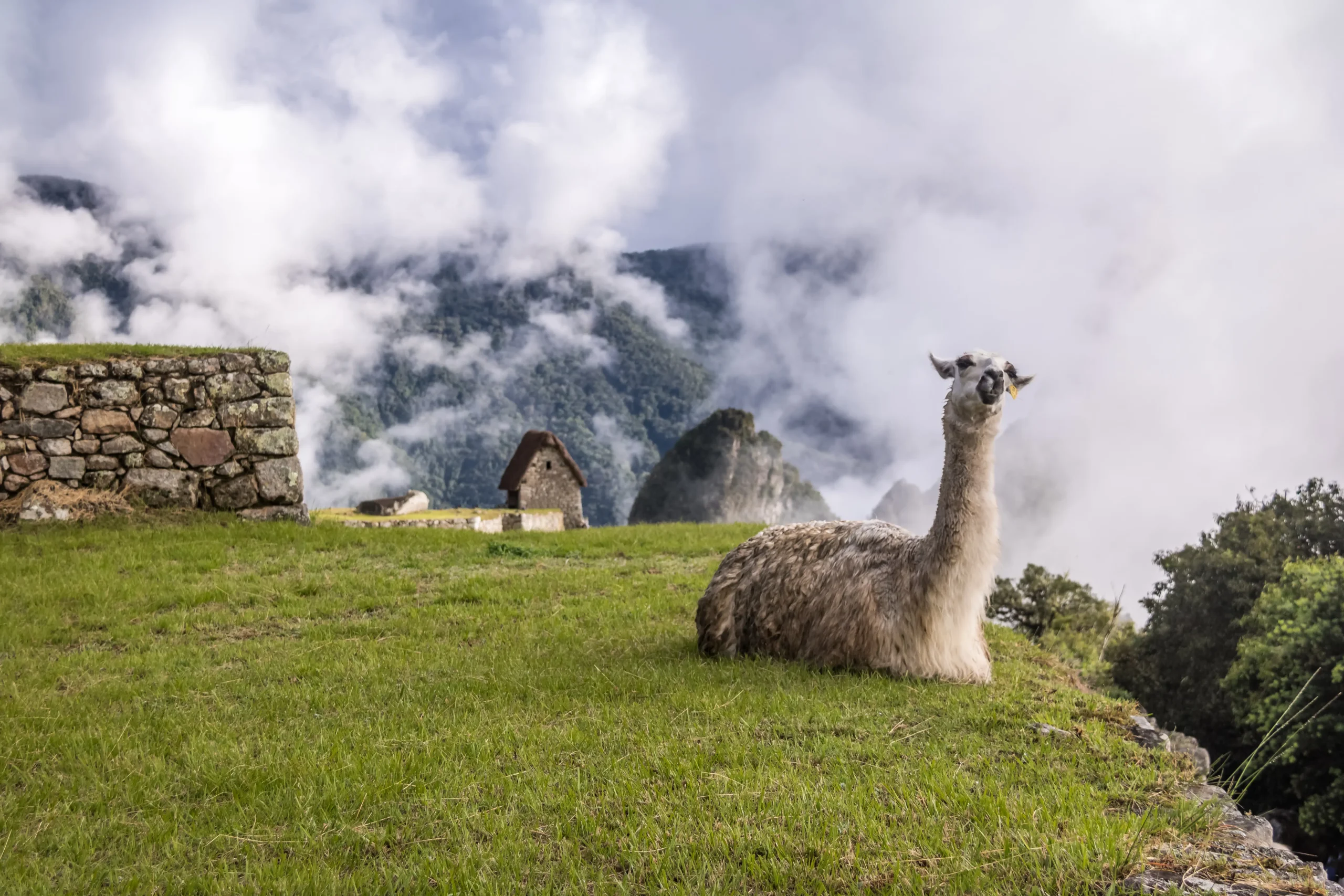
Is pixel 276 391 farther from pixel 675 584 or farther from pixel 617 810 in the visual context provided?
pixel 617 810

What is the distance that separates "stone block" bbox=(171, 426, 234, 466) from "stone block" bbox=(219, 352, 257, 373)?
44.1 inches

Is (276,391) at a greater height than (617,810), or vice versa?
(276,391)

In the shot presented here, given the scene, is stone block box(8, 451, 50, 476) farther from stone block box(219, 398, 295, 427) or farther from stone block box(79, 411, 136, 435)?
stone block box(219, 398, 295, 427)

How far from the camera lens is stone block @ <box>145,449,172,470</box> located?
1427cm

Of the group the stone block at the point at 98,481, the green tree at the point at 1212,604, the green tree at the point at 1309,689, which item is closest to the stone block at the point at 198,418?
the stone block at the point at 98,481

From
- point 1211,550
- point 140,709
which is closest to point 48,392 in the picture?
point 140,709

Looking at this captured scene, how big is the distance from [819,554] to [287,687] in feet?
13.0

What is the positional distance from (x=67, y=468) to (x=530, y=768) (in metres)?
13.2

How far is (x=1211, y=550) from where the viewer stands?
27.7m

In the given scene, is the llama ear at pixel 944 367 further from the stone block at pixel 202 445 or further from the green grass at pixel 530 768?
the stone block at pixel 202 445

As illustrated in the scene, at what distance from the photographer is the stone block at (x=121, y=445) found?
14.0m

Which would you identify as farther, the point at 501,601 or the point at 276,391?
the point at 276,391

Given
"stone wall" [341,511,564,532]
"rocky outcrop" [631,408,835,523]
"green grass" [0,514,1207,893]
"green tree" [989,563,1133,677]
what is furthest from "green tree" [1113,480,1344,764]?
"rocky outcrop" [631,408,835,523]

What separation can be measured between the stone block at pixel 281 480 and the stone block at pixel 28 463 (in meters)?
3.03
